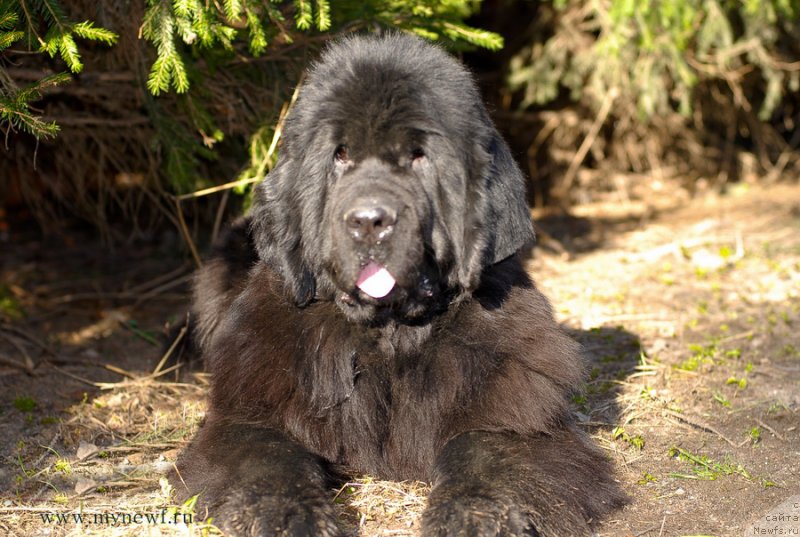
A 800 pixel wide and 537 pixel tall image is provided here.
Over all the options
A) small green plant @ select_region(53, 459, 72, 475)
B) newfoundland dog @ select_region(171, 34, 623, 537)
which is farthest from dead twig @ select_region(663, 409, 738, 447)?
small green plant @ select_region(53, 459, 72, 475)

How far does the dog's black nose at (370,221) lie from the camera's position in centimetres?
297

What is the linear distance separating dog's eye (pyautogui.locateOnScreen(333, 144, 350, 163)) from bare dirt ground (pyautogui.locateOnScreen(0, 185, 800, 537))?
49.6 inches

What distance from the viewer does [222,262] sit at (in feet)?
14.9

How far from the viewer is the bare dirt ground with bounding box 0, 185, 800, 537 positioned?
319 cm

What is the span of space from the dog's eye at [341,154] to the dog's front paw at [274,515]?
1.25 meters

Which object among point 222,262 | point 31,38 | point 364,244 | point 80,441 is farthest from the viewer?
point 222,262

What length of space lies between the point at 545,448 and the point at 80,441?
218cm

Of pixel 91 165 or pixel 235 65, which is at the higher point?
pixel 235 65

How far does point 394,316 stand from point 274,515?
899 millimetres

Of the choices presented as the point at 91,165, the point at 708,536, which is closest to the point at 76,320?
the point at 91,165

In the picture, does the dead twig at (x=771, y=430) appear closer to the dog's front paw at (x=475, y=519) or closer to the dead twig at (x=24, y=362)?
the dog's front paw at (x=475, y=519)

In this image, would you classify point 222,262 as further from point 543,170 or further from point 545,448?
point 543,170

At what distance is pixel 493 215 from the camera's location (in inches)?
128

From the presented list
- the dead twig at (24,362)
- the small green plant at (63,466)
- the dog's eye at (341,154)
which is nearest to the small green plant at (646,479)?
the dog's eye at (341,154)
